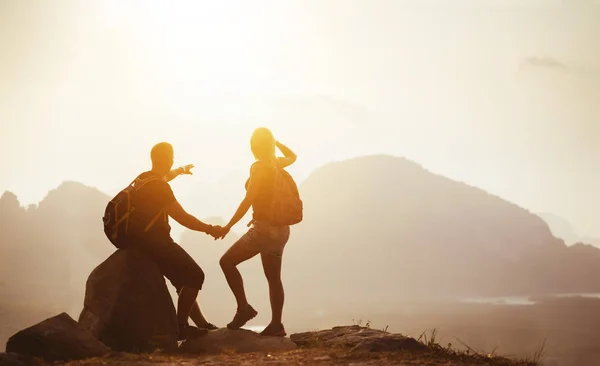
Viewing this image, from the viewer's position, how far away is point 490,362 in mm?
7992

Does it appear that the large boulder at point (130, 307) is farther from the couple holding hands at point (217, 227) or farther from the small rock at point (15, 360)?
the small rock at point (15, 360)

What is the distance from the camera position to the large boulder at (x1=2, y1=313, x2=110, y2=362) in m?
7.52

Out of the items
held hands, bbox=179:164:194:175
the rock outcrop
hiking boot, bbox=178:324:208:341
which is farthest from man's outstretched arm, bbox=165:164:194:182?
the rock outcrop

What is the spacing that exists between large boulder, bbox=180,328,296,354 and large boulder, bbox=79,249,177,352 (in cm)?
43

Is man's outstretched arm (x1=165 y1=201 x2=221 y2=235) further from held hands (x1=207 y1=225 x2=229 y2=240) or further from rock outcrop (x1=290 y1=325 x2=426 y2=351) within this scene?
rock outcrop (x1=290 y1=325 x2=426 y2=351)

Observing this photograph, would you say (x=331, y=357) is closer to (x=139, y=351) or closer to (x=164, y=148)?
(x=139, y=351)

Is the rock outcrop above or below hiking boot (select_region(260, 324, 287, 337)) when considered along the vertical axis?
below

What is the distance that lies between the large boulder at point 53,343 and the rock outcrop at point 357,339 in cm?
362

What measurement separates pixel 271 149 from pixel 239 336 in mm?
3252

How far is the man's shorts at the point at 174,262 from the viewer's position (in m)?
9.04

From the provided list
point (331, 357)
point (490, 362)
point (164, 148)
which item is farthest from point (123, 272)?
point (490, 362)

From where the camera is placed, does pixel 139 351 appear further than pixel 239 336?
No

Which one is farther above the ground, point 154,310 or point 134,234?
point 134,234

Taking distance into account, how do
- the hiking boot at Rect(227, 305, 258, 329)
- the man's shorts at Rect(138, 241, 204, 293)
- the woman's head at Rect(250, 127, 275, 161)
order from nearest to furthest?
the man's shorts at Rect(138, 241, 204, 293) < the hiking boot at Rect(227, 305, 258, 329) < the woman's head at Rect(250, 127, 275, 161)
